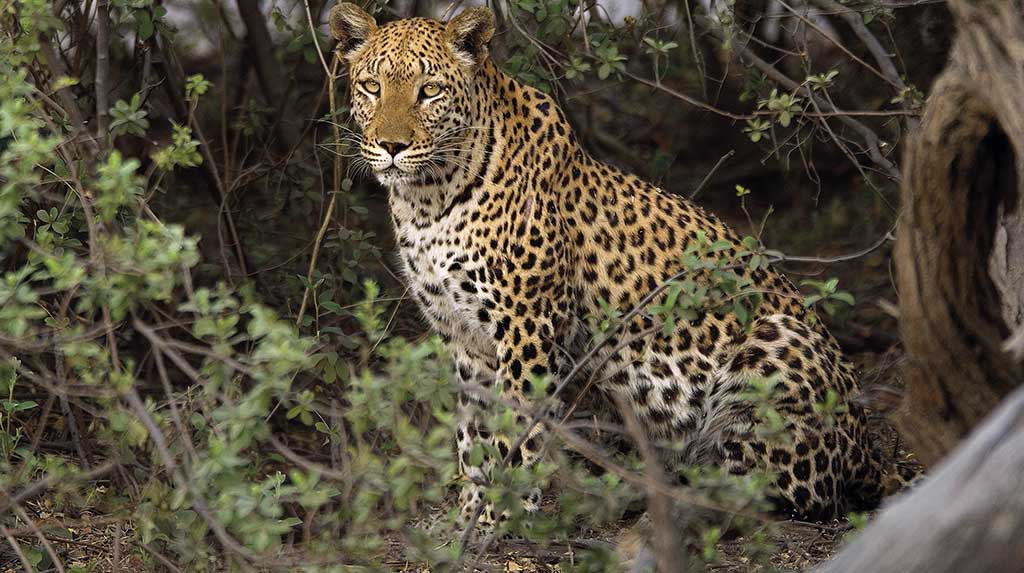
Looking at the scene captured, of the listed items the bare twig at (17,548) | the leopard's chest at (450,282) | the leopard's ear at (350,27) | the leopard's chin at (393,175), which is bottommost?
the bare twig at (17,548)

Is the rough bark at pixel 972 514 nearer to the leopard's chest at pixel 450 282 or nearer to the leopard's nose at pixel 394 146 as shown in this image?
the leopard's chest at pixel 450 282

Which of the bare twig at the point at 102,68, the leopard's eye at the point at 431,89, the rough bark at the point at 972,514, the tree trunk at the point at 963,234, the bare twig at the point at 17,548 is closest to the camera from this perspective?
the rough bark at the point at 972,514

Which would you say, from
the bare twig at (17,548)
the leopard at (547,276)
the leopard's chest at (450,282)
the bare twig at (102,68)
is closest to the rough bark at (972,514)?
the bare twig at (17,548)

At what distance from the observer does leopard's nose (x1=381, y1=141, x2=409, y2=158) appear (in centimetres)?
607

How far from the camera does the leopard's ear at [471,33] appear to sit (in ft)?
20.5

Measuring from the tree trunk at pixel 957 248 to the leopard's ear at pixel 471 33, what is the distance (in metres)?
2.68

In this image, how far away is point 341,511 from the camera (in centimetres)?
400

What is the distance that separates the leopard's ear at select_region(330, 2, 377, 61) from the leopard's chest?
0.86 metres

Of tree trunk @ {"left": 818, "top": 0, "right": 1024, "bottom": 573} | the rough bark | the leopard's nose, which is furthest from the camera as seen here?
the leopard's nose

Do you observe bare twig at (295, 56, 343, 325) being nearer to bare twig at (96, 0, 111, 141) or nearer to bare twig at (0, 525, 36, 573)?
bare twig at (96, 0, 111, 141)

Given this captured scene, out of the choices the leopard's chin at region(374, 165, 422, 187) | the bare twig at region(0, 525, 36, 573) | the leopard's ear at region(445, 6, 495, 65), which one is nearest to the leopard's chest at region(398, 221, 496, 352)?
the leopard's chin at region(374, 165, 422, 187)

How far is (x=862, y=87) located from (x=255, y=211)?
447 centimetres

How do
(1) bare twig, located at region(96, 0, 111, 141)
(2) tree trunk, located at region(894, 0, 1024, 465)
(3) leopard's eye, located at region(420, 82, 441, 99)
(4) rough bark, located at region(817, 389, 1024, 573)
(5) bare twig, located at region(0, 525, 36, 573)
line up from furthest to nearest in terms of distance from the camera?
(1) bare twig, located at region(96, 0, 111, 141)
(3) leopard's eye, located at region(420, 82, 441, 99)
(5) bare twig, located at region(0, 525, 36, 573)
(2) tree trunk, located at region(894, 0, 1024, 465)
(4) rough bark, located at region(817, 389, 1024, 573)

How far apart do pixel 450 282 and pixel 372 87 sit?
3.04 ft
